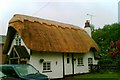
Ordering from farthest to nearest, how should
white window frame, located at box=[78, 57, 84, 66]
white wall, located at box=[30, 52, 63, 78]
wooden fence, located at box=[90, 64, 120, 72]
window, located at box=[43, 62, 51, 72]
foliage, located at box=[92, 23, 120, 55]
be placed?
1. foliage, located at box=[92, 23, 120, 55]
2. wooden fence, located at box=[90, 64, 120, 72]
3. white window frame, located at box=[78, 57, 84, 66]
4. window, located at box=[43, 62, 51, 72]
5. white wall, located at box=[30, 52, 63, 78]

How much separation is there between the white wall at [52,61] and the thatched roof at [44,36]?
29.5 inches

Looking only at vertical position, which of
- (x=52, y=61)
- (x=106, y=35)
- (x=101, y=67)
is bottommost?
(x=101, y=67)

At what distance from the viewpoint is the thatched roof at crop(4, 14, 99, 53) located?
2621cm

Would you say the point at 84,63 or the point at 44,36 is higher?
the point at 44,36

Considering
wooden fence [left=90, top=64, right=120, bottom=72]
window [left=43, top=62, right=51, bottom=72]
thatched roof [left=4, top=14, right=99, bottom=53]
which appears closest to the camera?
thatched roof [left=4, top=14, right=99, bottom=53]

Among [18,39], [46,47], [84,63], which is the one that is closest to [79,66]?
[84,63]

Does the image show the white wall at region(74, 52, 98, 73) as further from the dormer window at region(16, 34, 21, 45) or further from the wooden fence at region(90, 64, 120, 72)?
the dormer window at region(16, 34, 21, 45)

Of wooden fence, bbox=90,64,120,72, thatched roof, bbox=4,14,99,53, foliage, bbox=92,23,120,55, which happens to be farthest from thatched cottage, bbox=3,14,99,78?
foliage, bbox=92,23,120,55

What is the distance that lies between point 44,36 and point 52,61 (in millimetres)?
2787

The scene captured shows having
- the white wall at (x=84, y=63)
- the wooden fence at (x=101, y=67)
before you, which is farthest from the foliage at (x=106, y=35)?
the wooden fence at (x=101, y=67)

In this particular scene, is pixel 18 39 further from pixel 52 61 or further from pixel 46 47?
pixel 52 61

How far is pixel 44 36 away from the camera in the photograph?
2783 centimetres

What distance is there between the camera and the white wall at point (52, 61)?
84.6ft

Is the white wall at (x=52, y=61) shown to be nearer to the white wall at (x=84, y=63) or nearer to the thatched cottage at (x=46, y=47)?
the thatched cottage at (x=46, y=47)
